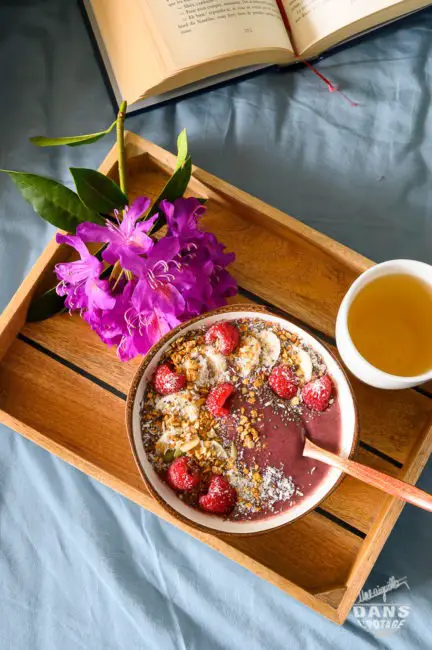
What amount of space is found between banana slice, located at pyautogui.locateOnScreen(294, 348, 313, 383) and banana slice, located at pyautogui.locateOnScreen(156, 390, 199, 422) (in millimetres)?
133

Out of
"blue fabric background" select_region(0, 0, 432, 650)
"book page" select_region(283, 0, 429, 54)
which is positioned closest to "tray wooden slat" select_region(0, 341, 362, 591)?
"blue fabric background" select_region(0, 0, 432, 650)

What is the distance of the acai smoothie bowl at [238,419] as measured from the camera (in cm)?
75

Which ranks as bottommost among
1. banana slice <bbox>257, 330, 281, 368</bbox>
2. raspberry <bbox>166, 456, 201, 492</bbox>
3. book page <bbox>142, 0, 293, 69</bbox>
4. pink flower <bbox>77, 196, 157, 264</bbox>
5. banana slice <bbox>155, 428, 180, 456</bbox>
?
raspberry <bbox>166, 456, 201, 492</bbox>

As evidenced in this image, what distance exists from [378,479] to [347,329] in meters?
0.17

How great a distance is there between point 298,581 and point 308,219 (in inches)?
19.4

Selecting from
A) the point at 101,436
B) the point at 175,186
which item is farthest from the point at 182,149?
the point at 101,436

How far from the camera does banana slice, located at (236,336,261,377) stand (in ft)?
2.56

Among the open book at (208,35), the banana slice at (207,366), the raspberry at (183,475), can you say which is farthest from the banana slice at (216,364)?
the open book at (208,35)

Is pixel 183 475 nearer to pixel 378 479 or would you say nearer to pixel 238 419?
pixel 238 419

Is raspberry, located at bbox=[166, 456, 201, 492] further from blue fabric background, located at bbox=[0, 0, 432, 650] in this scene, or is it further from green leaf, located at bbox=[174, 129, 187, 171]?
green leaf, located at bbox=[174, 129, 187, 171]

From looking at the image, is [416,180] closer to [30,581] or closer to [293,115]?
[293,115]

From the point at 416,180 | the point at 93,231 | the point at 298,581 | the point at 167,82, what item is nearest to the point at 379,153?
the point at 416,180

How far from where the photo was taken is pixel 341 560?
2.72ft

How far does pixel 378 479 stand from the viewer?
718mm
